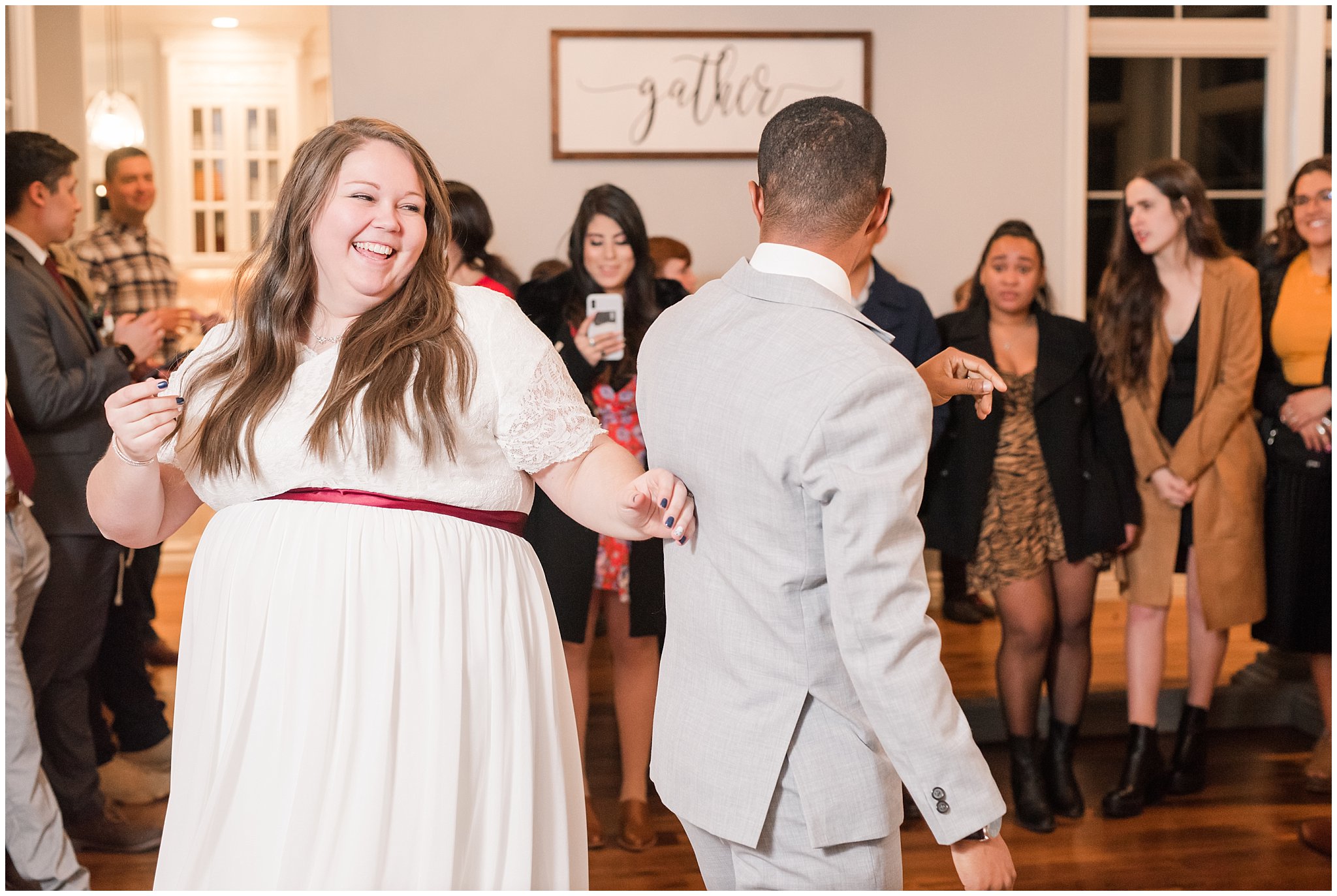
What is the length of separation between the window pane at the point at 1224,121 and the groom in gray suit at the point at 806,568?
4.21m

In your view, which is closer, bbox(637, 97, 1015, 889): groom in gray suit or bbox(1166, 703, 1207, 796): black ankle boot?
bbox(637, 97, 1015, 889): groom in gray suit

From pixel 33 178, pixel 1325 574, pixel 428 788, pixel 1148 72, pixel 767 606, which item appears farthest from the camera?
pixel 1148 72

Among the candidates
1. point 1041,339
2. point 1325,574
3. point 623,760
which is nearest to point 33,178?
point 623,760

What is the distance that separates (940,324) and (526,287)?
3.67 feet

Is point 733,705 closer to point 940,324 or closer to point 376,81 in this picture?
point 940,324

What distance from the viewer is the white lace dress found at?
145cm

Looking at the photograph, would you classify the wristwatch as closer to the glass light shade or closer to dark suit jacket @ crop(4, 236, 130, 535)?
dark suit jacket @ crop(4, 236, 130, 535)

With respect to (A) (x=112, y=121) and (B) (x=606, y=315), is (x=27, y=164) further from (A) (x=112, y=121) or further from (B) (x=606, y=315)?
(A) (x=112, y=121)

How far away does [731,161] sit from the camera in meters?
4.34

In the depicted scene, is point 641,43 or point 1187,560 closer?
point 1187,560

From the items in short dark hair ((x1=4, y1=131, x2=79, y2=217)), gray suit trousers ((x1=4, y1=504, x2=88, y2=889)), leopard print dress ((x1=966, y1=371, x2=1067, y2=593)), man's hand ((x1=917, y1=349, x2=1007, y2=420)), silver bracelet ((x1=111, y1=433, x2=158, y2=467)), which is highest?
short dark hair ((x1=4, y1=131, x2=79, y2=217))

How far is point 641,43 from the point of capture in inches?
167

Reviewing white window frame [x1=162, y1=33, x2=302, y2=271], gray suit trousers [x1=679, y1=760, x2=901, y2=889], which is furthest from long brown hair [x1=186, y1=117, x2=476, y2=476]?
white window frame [x1=162, y1=33, x2=302, y2=271]

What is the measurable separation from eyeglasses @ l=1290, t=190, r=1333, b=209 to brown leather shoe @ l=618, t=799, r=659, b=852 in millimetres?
2341
